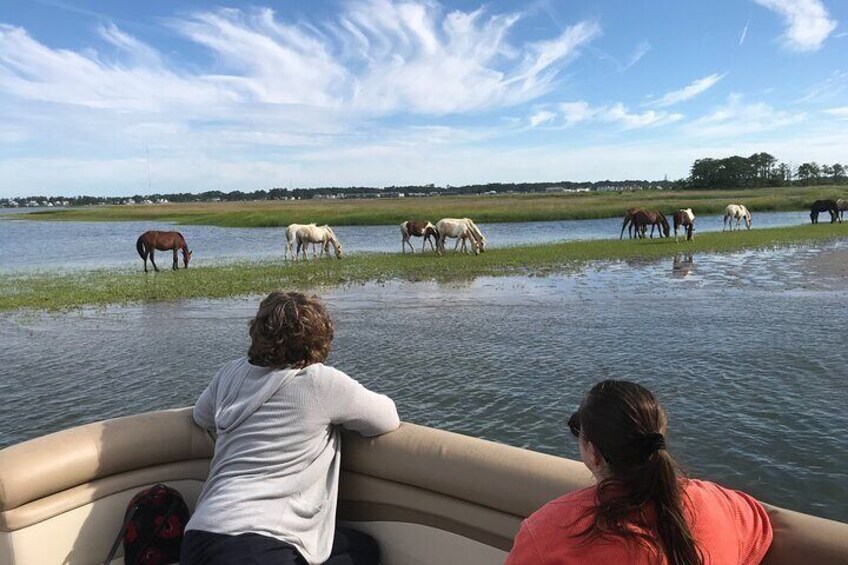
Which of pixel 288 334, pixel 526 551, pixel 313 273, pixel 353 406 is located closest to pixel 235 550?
pixel 353 406

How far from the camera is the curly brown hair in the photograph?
10.2 ft

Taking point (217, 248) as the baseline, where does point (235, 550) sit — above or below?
above

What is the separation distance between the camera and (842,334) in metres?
10.2

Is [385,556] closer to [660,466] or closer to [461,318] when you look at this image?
[660,466]

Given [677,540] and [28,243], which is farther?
[28,243]

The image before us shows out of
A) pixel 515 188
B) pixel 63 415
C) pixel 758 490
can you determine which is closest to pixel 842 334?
pixel 758 490

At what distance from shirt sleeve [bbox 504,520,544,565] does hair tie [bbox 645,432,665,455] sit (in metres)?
0.44

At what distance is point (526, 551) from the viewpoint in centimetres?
201

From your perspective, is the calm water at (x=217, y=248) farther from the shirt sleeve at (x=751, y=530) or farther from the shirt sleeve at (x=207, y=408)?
the shirt sleeve at (x=751, y=530)

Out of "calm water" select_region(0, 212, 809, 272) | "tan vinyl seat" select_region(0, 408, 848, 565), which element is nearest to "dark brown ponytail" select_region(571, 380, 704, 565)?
"tan vinyl seat" select_region(0, 408, 848, 565)

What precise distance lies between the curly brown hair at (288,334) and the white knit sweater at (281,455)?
6 cm

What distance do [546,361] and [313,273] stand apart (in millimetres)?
12935

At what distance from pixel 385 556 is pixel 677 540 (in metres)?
1.99

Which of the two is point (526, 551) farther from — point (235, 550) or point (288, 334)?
point (288, 334)
